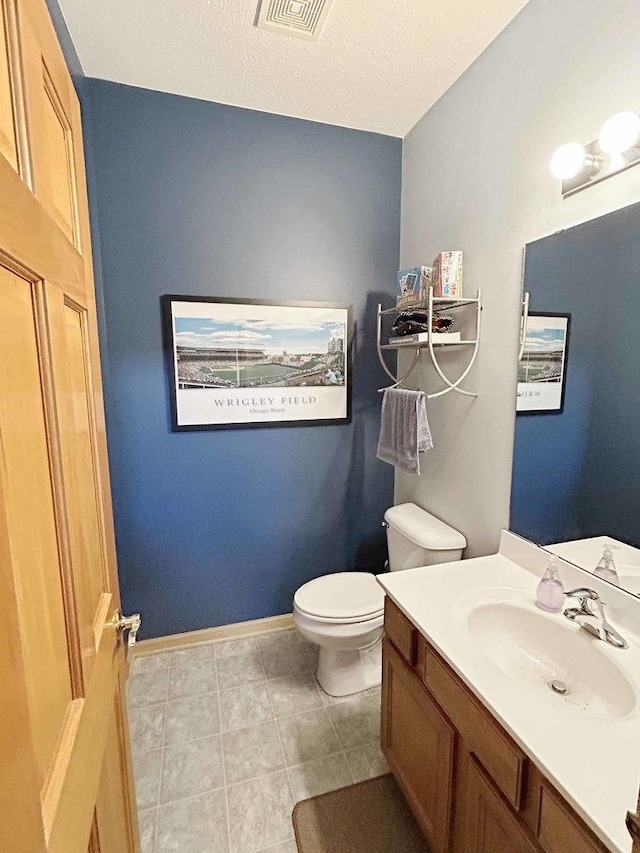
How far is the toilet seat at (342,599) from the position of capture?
→ 173cm

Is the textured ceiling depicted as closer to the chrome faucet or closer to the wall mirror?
the wall mirror

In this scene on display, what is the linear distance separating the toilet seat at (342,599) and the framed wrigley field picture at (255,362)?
32.5 inches

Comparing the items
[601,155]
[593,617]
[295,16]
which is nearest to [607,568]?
[593,617]

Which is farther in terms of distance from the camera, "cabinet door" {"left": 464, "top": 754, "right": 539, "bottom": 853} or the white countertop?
"cabinet door" {"left": 464, "top": 754, "right": 539, "bottom": 853}

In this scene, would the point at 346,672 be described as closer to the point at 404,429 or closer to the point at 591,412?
the point at 404,429

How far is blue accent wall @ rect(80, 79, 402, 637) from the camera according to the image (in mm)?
1845

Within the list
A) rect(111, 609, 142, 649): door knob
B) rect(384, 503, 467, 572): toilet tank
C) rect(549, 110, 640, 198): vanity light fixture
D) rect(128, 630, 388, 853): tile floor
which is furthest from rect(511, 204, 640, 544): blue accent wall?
rect(111, 609, 142, 649): door knob

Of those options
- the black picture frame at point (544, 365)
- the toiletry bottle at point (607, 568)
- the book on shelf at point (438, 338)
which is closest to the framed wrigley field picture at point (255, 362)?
the book on shelf at point (438, 338)

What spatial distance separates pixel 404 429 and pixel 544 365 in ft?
2.15

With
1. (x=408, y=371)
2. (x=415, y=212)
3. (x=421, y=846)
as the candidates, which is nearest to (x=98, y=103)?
(x=415, y=212)

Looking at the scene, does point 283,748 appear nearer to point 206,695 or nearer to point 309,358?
point 206,695

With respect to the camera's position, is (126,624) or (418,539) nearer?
(126,624)

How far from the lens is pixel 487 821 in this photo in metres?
0.91

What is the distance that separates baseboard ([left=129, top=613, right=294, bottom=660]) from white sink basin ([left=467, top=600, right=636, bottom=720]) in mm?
1398
